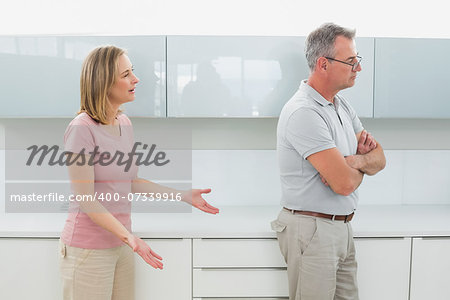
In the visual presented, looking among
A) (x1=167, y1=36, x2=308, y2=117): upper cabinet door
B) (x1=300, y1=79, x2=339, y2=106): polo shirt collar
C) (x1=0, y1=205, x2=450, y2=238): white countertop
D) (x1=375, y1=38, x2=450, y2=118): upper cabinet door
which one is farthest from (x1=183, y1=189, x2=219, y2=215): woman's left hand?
(x1=375, y1=38, x2=450, y2=118): upper cabinet door

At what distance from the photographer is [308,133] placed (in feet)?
5.15

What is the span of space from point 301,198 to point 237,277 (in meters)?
0.58

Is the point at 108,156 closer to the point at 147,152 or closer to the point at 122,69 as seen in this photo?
the point at 122,69

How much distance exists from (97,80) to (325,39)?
36.3 inches

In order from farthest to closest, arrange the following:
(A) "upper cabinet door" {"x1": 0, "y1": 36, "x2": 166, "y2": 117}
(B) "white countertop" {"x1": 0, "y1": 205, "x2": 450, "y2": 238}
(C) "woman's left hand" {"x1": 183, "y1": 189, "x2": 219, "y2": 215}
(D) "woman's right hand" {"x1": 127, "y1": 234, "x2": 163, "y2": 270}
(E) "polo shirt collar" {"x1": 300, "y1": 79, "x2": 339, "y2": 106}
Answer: (A) "upper cabinet door" {"x1": 0, "y1": 36, "x2": 166, "y2": 117} < (B) "white countertop" {"x1": 0, "y1": 205, "x2": 450, "y2": 238} < (C) "woman's left hand" {"x1": 183, "y1": 189, "x2": 219, "y2": 215} < (E) "polo shirt collar" {"x1": 300, "y1": 79, "x2": 339, "y2": 106} < (D) "woman's right hand" {"x1": 127, "y1": 234, "x2": 163, "y2": 270}

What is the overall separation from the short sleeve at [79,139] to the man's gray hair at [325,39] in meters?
0.94

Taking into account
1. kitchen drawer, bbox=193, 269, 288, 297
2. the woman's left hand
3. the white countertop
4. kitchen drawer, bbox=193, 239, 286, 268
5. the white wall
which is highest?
the white wall

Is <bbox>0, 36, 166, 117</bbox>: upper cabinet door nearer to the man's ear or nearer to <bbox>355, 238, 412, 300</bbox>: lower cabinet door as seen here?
the man's ear

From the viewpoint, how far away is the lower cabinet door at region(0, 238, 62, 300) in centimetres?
196

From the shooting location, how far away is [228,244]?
1960 mm

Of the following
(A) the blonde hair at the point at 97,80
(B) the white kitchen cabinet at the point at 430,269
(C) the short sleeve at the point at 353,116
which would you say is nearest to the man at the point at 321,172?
(C) the short sleeve at the point at 353,116

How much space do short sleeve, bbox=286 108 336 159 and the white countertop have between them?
0.55m

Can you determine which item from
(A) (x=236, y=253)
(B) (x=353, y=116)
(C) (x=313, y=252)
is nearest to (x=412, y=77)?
(B) (x=353, y=116)

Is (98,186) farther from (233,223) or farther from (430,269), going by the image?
(430,269)
